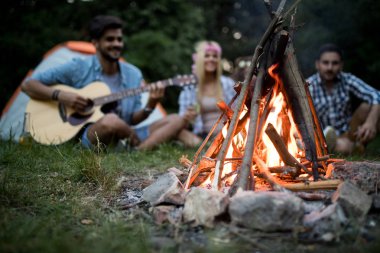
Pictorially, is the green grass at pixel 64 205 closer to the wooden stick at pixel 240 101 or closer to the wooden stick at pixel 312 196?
the wooden stick at pixel 240 101

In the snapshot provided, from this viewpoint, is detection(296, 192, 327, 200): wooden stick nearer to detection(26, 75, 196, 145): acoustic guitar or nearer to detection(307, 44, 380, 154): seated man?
detection(307, 44, 380, 154): seated man

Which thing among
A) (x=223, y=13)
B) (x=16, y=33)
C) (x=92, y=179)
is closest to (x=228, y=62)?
(x=223, y=13)

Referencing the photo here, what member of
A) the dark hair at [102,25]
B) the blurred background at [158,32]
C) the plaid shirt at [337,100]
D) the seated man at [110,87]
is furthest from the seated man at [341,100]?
the dark hair at [102,25]

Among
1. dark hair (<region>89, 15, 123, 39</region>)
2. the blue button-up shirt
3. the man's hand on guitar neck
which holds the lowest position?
the man's hand on guitar neck

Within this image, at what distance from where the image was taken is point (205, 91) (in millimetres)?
5789

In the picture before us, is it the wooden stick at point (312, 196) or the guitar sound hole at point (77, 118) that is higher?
the guitar sound hole at point (77, 118)

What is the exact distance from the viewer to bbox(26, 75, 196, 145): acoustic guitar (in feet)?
14.0

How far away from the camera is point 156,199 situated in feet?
7.27

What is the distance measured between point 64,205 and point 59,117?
2477 millimetres

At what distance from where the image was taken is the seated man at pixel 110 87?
4312 mm

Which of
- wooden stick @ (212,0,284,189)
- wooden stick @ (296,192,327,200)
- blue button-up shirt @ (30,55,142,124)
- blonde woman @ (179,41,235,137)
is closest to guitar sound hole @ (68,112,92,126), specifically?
blue button-up shirt @ (30,55,142,124)

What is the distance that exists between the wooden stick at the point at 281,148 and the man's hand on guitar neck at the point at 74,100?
2803mm

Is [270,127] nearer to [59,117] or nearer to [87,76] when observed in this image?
[59,117]

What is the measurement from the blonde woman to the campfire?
303 cm
